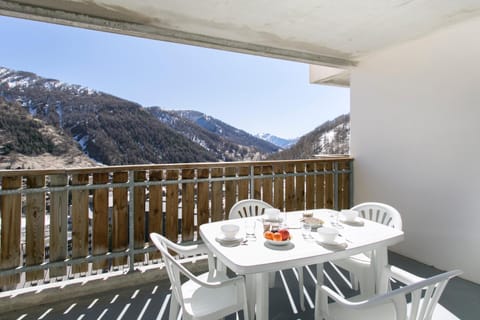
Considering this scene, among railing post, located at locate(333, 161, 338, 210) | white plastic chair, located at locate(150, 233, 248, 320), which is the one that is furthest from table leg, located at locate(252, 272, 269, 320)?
railing post, located at locate(333, 161, 338, 210)

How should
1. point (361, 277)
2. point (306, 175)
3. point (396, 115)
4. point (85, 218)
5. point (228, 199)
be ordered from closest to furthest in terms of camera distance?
point (361, 277) < point (85, 218) < point (228, 199) < point (396, 115) < point (306, 175)

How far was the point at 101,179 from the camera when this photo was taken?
2572 millimetres

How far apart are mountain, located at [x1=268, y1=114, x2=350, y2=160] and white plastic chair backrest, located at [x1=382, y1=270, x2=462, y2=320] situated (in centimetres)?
481

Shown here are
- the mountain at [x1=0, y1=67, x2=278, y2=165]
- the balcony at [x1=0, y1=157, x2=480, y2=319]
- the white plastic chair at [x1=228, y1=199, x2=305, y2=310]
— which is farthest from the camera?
the mountain at [x1=0, y1=67, x2=278, y2=165]

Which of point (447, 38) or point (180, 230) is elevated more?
point (447, 38)

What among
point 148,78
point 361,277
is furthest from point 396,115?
point 148,78

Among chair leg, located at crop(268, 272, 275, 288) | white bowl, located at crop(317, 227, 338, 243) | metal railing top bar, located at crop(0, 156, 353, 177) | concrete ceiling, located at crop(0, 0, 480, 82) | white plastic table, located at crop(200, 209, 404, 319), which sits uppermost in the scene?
concrete ceiling, located at crop(0, 0, 480, 82)

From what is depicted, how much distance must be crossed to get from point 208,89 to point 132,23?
13450 millimetres

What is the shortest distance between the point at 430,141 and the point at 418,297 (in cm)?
243

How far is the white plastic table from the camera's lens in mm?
1393

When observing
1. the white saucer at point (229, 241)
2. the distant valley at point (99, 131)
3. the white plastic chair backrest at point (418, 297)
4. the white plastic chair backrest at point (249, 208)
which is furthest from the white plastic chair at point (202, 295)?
the distant valley at point (99, 131)

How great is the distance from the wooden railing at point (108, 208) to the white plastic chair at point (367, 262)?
116 centimetres

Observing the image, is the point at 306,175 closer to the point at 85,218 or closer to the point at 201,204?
the point at 201,204

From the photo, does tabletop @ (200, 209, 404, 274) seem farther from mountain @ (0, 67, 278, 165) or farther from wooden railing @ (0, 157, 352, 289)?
mountain @ (0, 67, 278, 165)
